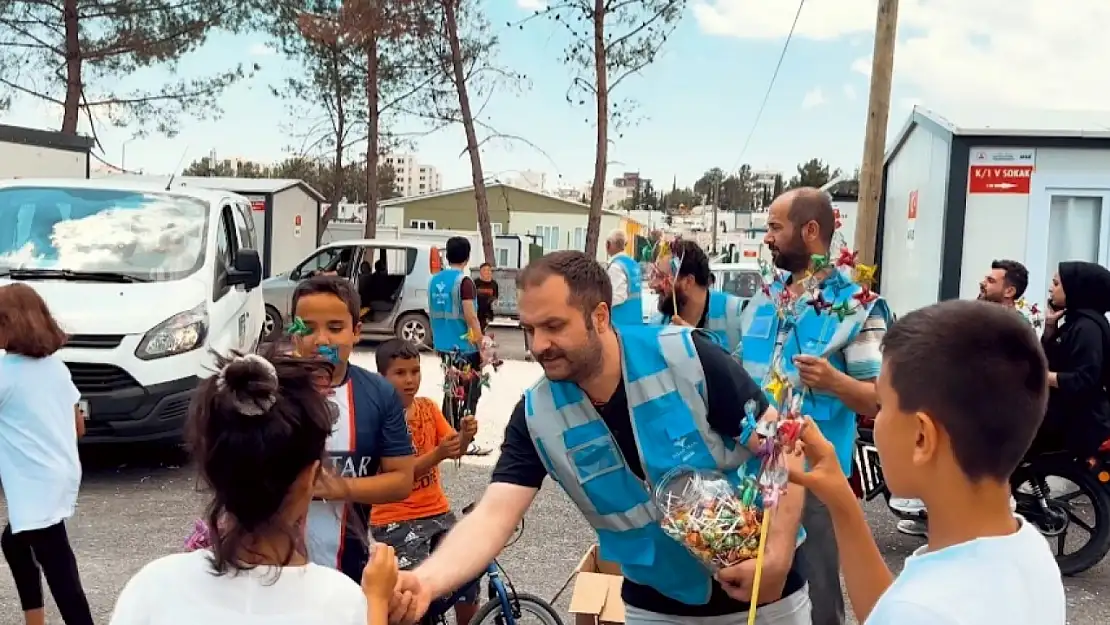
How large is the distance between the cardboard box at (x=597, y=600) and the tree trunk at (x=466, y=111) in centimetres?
1569

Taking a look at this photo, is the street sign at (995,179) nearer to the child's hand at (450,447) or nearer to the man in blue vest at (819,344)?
the man in blue vest at (819,344)

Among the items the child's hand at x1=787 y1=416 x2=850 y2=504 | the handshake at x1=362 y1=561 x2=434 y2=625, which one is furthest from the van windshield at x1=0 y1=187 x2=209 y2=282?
the child's hand at x1=787 y1=416 x2=850 y2=504

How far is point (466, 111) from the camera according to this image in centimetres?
1917

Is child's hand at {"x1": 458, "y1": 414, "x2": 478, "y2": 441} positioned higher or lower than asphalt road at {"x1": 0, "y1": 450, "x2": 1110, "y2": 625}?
higher

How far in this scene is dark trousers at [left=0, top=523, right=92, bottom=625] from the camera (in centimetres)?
407

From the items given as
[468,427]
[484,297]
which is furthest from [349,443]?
[484,297]

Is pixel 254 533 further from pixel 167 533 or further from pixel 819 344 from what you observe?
pixel 167 533

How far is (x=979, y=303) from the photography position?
164 cm

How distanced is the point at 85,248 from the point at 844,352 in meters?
6.41

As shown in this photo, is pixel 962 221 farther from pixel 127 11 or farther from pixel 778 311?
pixel 127 11

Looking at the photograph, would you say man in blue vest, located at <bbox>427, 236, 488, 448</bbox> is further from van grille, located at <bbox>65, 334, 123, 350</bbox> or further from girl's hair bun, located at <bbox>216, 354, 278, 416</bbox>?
girl's hair bun, located at <bbox>216, 354, 278, 416</bbox>

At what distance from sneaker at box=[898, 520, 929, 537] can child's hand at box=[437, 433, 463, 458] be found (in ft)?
13.6

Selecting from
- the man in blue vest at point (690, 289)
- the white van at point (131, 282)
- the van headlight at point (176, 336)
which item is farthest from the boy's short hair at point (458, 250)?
the man in blue vest at point (690, 289)

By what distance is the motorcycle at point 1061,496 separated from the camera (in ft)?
20.2
